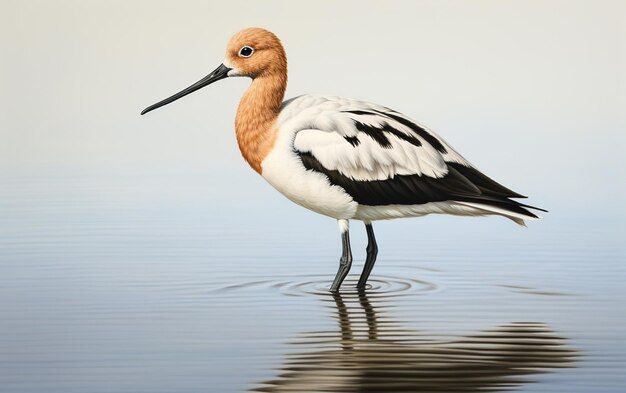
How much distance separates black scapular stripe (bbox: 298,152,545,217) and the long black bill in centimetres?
151

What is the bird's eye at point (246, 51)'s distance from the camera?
12211 millimetres

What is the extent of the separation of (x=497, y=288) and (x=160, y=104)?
392 cm

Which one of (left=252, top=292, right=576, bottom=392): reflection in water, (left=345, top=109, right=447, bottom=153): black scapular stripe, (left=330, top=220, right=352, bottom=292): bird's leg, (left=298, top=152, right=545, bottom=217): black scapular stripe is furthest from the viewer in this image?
(left=330, top=220, right=352, bottom=292): bird's leg

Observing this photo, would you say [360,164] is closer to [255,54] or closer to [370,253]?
[370,253]

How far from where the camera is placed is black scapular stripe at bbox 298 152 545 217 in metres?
11.4

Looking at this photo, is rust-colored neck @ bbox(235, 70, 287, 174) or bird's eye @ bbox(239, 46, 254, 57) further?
bird's eye @ bbox(239, 46, 254, 57)

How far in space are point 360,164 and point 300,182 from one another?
1.87 feet

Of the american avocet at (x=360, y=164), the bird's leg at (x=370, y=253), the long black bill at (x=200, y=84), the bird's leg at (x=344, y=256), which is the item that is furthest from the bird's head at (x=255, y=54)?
the bird's leg at (x=370, y=253)

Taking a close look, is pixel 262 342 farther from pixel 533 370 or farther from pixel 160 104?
pixel 160 104

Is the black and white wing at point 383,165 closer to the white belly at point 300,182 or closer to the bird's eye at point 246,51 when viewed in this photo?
the white belly at point 300,182

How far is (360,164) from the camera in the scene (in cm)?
1145

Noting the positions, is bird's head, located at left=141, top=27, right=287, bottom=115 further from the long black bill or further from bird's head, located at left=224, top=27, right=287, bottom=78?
the long black bill

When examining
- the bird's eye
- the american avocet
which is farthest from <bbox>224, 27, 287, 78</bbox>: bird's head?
the american avocet

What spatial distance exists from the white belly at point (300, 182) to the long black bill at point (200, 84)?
4.15 ft
